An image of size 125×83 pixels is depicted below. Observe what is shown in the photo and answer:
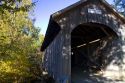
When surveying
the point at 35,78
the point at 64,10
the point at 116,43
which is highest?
the point at 64,10

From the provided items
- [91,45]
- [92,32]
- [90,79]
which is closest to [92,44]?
[91,45]

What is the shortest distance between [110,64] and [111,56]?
23.4 inches

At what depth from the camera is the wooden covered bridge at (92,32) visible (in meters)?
16.4

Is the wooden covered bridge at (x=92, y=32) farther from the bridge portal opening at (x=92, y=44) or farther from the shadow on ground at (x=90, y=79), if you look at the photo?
the shadow on ground at (x=90, y=79)

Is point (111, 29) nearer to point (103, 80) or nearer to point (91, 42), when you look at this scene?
point (103, 80)

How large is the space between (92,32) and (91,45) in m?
1.31

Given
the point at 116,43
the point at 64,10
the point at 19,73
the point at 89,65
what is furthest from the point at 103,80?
the point at 19,73

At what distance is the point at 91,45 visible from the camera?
2345 cm

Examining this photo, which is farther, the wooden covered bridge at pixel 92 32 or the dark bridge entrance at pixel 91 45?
the dark bridge entrance at pixel 91 45

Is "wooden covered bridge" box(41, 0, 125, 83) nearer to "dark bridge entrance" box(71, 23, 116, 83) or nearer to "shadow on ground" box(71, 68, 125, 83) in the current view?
"dark bridge entrance" box(71, 23, 116, 83)

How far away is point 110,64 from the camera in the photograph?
62.8 feet

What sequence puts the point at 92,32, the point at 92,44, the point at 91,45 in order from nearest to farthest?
the point at 92,32 → the point at 92,44 → the point at 91,45

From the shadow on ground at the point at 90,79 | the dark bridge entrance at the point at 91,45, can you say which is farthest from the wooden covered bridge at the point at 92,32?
the shadow on ground at the point at 90,79

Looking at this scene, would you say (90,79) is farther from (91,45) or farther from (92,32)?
(92,32)
